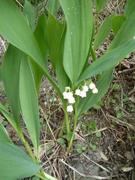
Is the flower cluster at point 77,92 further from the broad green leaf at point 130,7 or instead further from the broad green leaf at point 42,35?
the broad green leaf at point 130,7

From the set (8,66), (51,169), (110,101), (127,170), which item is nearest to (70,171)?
(51,169)

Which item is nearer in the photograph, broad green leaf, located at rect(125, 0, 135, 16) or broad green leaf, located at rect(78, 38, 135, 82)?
broad green leaf, located at rect(78, 38, 135, 82)

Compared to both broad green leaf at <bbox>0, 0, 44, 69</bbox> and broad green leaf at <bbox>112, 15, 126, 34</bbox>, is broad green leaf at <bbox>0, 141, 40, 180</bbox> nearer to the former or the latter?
broad green leaf at <bbox>0, 0, 44, 69</bbox>

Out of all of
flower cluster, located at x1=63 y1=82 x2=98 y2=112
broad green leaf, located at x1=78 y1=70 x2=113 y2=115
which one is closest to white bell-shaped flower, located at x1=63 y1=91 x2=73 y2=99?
flower cluster, located at x1=63 y1=82 x2=98 y2=112

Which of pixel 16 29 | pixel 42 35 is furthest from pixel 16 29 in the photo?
pixel 42 35

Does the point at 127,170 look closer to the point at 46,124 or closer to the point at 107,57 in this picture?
the point at 46,124

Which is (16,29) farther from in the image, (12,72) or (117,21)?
(117,21)
